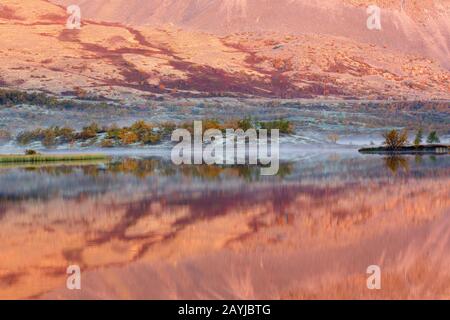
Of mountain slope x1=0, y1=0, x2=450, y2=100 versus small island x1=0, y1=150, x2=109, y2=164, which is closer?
small island x1=0, y1=150, x2=109, y2=164

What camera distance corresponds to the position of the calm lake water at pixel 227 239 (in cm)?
700

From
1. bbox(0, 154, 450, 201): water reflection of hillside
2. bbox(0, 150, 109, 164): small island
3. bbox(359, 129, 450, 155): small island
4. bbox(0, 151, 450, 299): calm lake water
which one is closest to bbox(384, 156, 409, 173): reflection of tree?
bbox(0, 154, 450, 201): water reflection of hillside

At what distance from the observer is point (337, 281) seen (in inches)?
280

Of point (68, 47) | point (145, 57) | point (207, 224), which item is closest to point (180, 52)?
point (145, 57)

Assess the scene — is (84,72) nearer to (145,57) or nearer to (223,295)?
(145,57)

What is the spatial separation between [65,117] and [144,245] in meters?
44.9

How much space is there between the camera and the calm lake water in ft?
23.0

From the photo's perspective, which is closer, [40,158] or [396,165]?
[396,165]

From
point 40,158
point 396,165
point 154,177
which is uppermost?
point 40,158

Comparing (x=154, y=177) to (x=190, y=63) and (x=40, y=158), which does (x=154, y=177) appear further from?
Result: (x=190, y=63)

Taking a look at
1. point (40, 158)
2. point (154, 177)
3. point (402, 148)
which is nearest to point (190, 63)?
point (402, 148)

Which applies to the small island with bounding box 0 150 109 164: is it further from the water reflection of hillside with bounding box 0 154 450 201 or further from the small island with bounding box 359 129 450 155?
the small island with bounding box 359 129 450 155

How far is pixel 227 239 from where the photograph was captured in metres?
9.30

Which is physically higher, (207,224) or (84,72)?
(84,72)
